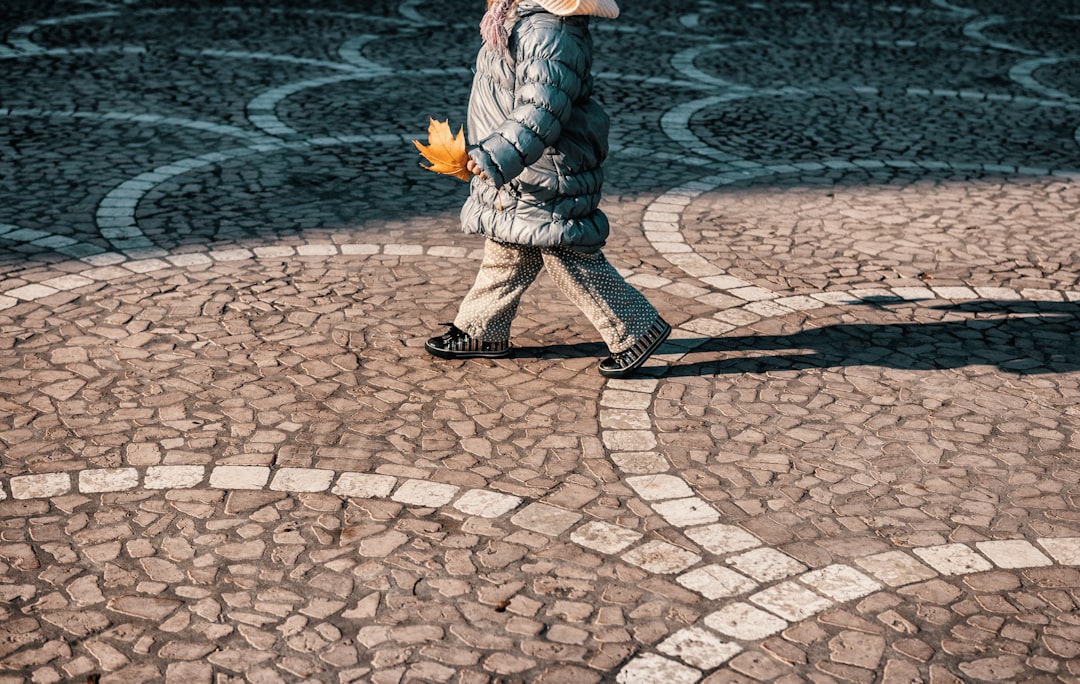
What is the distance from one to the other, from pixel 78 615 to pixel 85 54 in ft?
31.9

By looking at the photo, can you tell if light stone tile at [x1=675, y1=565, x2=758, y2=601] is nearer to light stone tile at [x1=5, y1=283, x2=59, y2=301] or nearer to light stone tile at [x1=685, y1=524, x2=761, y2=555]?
light stone tile at [x1=685, y1=524, x2=761, y2=555]

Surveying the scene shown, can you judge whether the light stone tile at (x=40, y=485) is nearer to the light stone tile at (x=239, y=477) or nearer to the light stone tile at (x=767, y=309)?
the light stone tile at (x=239, y=477)

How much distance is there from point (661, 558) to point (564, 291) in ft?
5.63

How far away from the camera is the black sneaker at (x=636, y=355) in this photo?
19.9 ft

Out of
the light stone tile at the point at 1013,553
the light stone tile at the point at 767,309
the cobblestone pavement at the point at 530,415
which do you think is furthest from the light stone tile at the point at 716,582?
the light stone tile at the point at 767,309

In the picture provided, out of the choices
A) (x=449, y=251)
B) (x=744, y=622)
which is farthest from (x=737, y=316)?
(x=744, y=622)

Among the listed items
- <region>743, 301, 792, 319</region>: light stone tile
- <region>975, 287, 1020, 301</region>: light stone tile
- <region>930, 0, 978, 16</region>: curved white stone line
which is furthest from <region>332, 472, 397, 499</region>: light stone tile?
<region>930, 0, 978, 16</region>: curved white stone line

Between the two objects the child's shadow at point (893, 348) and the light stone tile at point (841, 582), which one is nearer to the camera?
the light stone tile at point (841, 582)

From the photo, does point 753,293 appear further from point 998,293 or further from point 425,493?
point 425,493

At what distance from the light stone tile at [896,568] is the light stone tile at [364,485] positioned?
1823mm

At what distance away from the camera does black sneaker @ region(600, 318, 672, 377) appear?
6.08 metres

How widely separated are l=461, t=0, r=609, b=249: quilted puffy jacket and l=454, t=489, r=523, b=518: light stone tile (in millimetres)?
1219

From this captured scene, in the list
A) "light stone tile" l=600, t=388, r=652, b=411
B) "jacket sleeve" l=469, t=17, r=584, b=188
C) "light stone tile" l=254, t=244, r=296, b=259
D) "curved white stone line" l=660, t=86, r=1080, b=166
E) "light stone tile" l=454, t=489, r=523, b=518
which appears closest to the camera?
"light stone tile" l=454, t=489, r=523, b=518

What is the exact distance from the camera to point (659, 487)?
17.0ft
